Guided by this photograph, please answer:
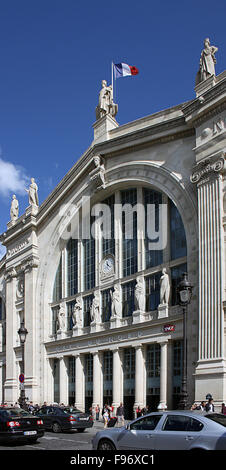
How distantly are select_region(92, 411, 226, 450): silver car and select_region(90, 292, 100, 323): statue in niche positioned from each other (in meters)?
21.8

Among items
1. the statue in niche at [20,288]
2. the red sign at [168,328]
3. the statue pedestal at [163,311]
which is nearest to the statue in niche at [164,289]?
the statue pedestal at [163,311]

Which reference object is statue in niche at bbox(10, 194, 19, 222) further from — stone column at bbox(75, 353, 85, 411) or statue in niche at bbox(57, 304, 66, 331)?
stone column at bbox(75, 353, 85, 411)

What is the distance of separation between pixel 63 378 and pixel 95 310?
650 centimetres

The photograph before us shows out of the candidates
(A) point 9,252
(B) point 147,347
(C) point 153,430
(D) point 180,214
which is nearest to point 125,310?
(B) point 147,347

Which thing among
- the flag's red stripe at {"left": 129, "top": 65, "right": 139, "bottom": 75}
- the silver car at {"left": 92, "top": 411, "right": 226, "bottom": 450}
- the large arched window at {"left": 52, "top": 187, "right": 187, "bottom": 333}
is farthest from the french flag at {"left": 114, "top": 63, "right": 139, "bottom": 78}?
the silver car at {"left": 92, "top": 411, "right": 226, "bottom": 450}

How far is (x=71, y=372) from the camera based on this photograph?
37.5 m

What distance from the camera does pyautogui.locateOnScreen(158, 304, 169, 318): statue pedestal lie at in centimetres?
2883

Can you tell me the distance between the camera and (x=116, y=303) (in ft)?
107

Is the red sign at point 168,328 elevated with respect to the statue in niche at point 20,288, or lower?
lower

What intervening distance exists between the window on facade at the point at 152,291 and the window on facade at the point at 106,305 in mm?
4022

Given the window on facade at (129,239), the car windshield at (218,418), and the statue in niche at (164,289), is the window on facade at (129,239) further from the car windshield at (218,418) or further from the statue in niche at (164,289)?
the car windshield at (218,418)

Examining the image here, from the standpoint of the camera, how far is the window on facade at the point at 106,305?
34125mm

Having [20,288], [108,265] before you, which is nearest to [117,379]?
[108,265]
